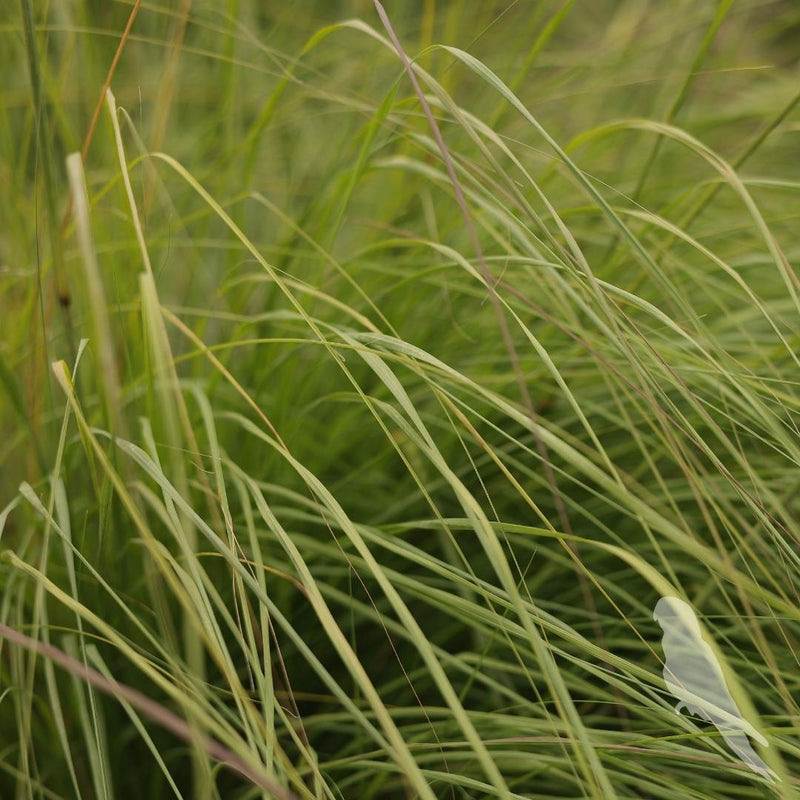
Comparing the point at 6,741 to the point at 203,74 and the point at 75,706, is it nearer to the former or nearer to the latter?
the point at 75,706

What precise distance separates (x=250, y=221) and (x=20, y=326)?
651 mm

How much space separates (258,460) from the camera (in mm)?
860

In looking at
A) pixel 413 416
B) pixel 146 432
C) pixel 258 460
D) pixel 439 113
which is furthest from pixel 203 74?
Answer: pixel 413 416

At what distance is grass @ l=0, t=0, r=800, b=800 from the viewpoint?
56 centimetres

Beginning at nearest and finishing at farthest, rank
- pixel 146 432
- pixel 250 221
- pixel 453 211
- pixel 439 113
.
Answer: pixel 146 432 → pixel 453 211 → pixel 439 113 → pixel 250 221

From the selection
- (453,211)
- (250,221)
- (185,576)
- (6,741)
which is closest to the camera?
(185,576)

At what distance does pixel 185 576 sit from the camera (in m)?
0.53

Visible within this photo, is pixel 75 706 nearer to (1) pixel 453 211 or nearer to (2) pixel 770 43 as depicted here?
(1) pixel 453 211

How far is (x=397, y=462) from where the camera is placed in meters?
0.94

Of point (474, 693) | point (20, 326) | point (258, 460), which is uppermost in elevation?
point (20, 326)

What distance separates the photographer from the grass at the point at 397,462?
560mm

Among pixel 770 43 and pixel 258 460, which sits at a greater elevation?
pixel 770 43

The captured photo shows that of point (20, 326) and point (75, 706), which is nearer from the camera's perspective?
point (75, 706)

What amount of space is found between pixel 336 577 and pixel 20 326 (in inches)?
15.4
